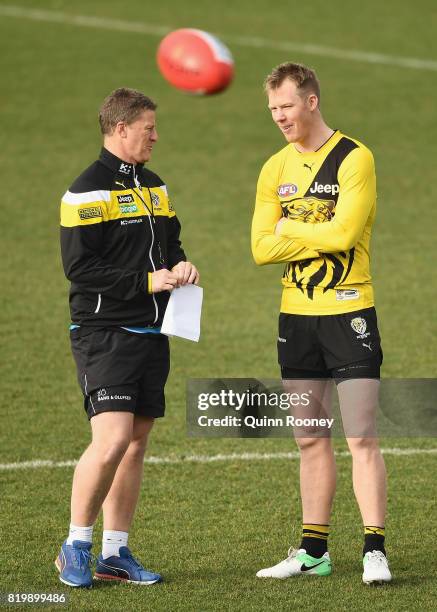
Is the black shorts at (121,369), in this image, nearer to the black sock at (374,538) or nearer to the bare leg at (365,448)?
the bare leg at (365,448)

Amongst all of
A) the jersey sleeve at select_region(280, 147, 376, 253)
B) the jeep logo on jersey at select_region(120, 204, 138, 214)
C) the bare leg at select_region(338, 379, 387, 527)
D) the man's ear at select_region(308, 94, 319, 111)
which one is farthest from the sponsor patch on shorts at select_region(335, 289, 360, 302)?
the jeep logo on jersey at select_region(120, 204, 138, 214)

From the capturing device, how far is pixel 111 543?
Result: 19.9 feet

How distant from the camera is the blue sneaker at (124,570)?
237 inches

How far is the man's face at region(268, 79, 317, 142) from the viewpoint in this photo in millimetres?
5922

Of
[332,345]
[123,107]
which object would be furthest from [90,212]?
[332,345]

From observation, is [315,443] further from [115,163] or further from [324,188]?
[115,163]

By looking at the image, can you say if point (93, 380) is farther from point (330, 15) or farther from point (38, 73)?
point (330, 15)

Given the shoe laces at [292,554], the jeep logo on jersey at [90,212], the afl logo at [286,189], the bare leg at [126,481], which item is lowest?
the shoe laces at [292,554]

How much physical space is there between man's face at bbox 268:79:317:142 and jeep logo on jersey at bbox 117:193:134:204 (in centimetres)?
75

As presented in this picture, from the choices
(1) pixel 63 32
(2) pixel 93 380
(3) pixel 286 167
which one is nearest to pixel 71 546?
(2) pixel 93 380

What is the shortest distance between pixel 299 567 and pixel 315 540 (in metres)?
0.15

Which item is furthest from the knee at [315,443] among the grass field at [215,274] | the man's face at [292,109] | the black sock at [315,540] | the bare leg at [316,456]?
the man's face at [292,109]

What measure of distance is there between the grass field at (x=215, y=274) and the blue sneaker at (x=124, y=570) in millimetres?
103

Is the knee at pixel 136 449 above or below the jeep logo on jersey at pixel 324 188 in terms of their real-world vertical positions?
below
